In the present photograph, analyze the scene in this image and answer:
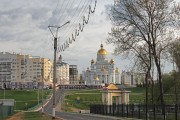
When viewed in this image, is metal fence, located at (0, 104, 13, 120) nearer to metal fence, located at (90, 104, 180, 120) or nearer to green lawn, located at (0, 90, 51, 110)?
metal fence, located at (90, 104, 180, 120)

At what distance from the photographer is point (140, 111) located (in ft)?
145

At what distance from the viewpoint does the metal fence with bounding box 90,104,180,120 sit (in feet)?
122

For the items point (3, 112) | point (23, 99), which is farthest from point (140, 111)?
point (23, 99)

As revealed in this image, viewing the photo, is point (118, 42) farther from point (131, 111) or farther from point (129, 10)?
point (131, 111)

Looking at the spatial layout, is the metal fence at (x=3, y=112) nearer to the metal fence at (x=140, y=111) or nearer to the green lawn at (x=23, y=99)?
the metal fence at (x=140, y=111)

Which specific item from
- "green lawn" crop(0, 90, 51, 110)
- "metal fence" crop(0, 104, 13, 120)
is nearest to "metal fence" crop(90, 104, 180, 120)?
"metal fence" crop(0, 104, 13, 120)

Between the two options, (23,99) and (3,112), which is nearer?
(3,112)

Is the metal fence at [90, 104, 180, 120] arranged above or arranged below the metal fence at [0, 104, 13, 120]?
above

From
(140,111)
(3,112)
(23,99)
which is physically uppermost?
(140,111)

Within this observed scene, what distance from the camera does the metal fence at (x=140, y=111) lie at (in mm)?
37100

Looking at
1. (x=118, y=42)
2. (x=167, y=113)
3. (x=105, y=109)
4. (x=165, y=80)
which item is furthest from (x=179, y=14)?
(x=165, y=80)

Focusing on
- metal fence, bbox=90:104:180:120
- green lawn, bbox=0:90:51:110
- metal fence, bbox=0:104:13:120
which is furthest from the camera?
green lawn, bbox=0:90:51:110

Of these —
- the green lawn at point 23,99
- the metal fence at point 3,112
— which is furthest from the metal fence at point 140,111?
the green lawn at point 23,99

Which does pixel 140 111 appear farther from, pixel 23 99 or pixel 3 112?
pixel 23 99
